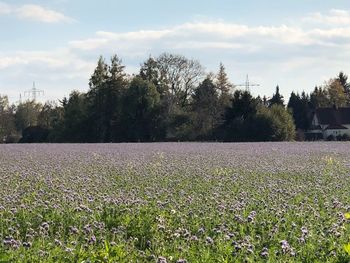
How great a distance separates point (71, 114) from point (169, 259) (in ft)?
229

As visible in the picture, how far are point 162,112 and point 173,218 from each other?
205 ft

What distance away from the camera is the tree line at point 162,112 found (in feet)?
199

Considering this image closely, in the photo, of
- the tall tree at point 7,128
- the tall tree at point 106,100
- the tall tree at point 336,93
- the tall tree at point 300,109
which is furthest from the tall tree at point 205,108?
the tall tree at point 336,93

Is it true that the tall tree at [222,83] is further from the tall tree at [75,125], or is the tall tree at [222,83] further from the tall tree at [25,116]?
the tall tree at [25,116]

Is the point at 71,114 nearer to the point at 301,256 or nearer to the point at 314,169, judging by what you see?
the point at 314,169

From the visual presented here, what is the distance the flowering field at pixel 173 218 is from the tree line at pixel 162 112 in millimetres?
46543

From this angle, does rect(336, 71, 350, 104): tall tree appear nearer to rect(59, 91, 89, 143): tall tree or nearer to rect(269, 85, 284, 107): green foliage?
rect(269, 85, 284, 107): green foliage

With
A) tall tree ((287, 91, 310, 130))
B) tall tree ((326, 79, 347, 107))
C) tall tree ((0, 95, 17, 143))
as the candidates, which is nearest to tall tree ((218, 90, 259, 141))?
tall tree ((0, 95, 17, 143))

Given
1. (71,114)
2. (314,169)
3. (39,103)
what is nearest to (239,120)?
(71,114)

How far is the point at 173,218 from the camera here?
26.2ft

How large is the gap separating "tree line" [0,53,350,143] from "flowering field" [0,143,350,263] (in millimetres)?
46543

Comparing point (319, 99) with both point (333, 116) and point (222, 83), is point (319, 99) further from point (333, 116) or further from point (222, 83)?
point (222, 83)

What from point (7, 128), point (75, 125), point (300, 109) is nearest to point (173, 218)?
point (75, 125)

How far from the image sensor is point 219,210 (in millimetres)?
8102
